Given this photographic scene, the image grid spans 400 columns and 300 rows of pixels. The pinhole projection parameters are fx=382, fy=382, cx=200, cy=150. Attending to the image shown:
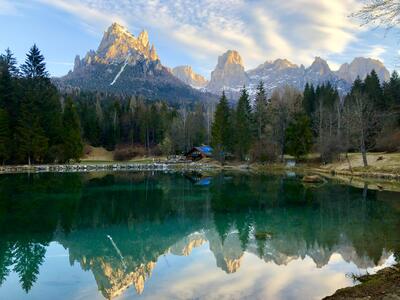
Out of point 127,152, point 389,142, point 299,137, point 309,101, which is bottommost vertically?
point 127,152

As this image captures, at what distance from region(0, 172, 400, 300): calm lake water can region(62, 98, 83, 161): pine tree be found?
130ft

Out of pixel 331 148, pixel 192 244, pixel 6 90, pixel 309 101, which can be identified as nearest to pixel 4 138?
pixel 6 90

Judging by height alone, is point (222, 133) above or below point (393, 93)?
below

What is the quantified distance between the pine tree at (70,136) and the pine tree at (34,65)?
8679 millimetres

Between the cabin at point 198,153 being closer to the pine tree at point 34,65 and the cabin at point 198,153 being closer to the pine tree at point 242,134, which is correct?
the pine tree at point 242,134

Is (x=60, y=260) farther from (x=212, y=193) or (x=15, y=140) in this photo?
(x=15, y=140)

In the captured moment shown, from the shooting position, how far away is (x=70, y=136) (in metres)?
72.1

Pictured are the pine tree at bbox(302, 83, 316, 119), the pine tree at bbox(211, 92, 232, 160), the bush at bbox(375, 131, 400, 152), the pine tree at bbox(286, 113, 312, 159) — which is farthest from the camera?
the pine tree at bbox(302, 83, 316, 119)

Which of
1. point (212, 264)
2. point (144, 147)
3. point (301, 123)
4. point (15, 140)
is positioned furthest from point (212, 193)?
point (144, 147)

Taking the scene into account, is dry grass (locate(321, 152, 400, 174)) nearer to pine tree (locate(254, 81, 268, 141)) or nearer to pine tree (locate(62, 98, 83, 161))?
pine tree (locate(254, 81, 268, 141))

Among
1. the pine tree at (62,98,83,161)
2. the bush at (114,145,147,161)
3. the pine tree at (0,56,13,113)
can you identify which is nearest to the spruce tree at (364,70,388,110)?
the bush at (114,145,147,161)

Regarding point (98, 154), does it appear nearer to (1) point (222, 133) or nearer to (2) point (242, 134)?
(1) point (222, 133)

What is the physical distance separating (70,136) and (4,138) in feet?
39.6

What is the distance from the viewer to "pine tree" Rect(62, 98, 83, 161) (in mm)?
71062
